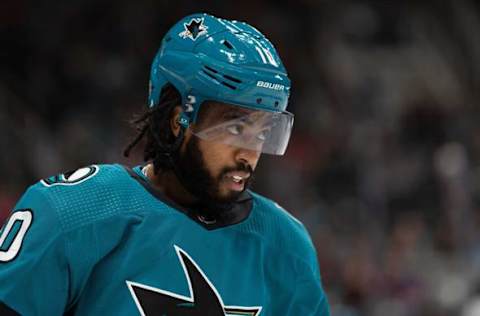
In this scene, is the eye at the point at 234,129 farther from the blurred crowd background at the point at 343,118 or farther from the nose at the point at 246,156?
the blurred crowd background at the point at 343,118

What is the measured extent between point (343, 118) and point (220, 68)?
6.02m

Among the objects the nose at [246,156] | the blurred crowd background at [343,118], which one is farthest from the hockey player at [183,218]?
the blurred crowd background at [343,118]

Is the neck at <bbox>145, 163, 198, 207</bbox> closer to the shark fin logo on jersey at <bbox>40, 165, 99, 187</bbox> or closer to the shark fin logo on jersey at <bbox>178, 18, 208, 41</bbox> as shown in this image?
the shark fin logo on jersey at <bbox>40, 165, 99, 187</bbox>

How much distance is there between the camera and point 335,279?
6180 millimetres

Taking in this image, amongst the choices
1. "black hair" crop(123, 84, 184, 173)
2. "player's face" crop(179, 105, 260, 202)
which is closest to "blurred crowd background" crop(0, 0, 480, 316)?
"black hair" crop(123, 84, 184, 173)

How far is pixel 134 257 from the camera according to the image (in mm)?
2012

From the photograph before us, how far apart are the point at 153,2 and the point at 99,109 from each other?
1.34 m

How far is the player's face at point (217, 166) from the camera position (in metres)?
2.10

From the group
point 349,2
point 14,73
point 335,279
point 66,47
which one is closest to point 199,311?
point 335,279

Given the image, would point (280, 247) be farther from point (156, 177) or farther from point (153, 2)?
point (153, 2)

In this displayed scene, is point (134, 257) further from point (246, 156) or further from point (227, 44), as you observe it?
point (227, 44)

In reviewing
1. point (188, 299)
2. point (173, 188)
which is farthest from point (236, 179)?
point (188, 299)

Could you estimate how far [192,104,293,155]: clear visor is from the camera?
2084mm

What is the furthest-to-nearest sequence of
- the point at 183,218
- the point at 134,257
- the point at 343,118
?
1. the point at 343,118
2. the point at 183,218
3. the point at 134,257
